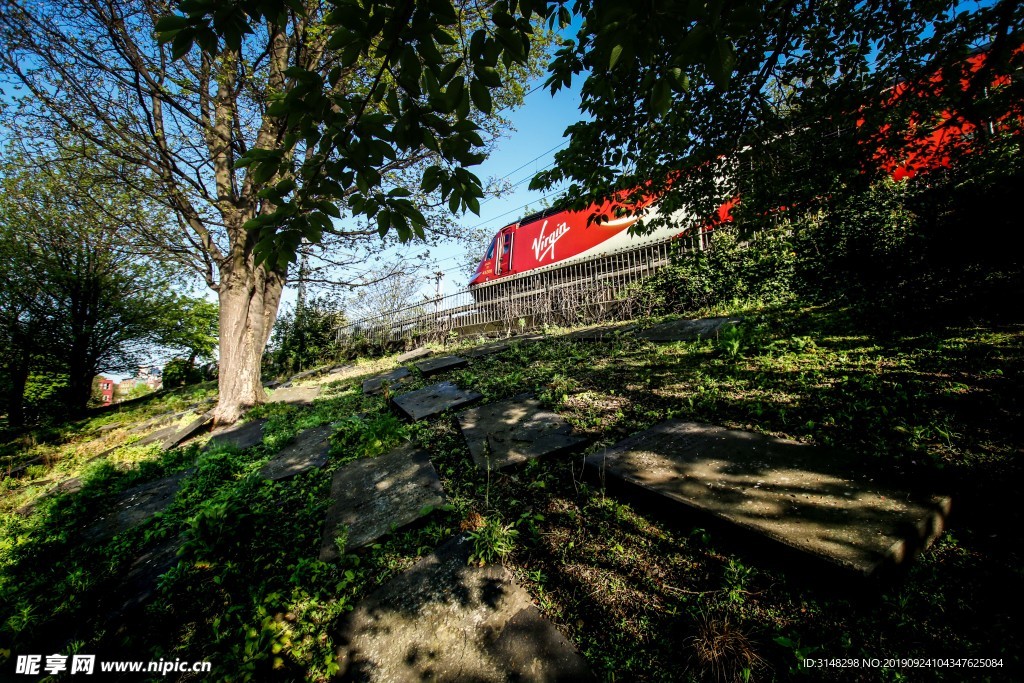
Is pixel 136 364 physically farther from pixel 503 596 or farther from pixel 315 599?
pixel 503 596

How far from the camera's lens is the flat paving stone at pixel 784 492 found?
3.82 ft

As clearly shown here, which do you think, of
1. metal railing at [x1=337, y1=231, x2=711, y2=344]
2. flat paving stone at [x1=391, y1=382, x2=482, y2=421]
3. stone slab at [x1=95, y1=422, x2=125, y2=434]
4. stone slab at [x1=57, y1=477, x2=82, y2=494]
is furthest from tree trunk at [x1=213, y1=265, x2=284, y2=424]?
metal railing at [x1=337, y1=231, x2=711, y2=344]

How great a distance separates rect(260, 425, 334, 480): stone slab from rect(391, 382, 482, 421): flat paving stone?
82 centimetres

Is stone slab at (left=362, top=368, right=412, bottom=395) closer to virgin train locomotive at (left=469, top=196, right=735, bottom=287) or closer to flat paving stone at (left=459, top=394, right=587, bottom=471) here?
flat paving stone at (left=459, top=394, right=587, bottom=471)

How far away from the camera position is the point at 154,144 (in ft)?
17.0

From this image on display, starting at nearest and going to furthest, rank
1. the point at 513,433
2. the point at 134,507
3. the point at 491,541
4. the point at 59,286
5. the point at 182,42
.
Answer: the point at 182,42 < the point at 491,541 < the point at 513,433 < the point at 134,507 < the point at 59,286

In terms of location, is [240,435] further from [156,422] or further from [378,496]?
[156,422]

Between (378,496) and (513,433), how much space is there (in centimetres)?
103

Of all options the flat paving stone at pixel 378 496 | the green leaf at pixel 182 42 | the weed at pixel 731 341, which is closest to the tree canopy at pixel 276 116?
the green leaf at pixel 182 42

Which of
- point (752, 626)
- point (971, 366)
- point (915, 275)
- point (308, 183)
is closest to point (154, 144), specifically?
point (308, 183)

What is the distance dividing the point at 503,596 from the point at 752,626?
2.88 feet

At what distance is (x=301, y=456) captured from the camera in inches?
128

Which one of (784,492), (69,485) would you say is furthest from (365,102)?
(69,485)

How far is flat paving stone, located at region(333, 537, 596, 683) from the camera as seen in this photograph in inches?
45.7
